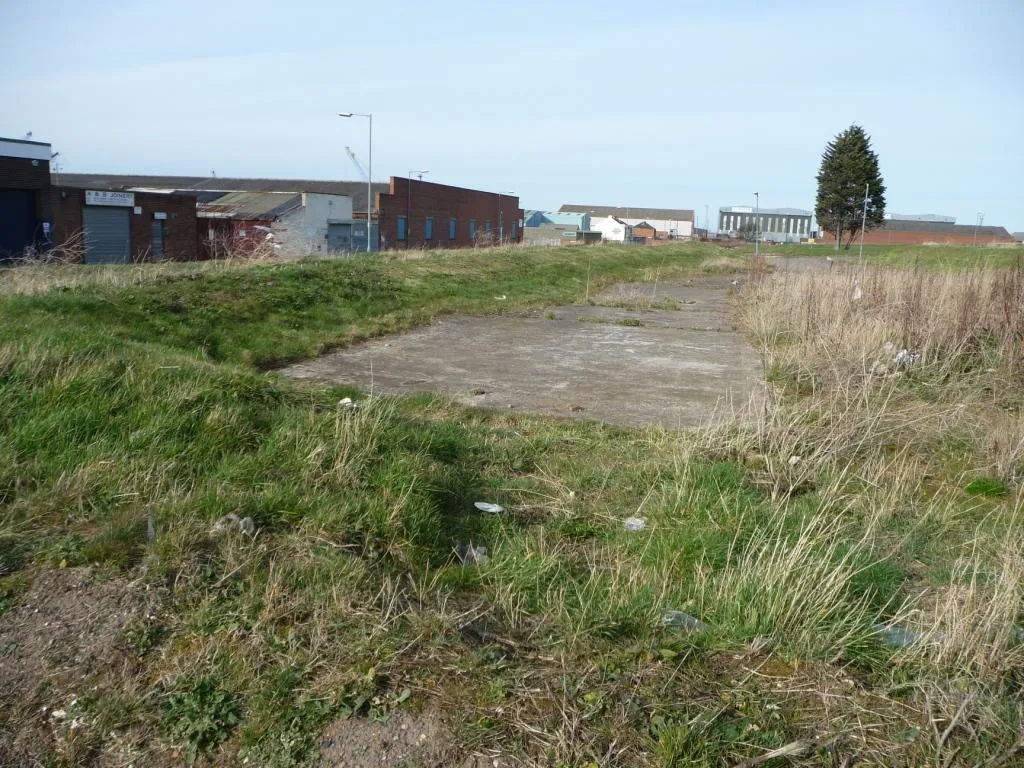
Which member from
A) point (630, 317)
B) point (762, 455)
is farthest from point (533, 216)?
point (762, 455)

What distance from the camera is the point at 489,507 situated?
512 cm

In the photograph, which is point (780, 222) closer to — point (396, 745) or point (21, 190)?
point (21, 190)

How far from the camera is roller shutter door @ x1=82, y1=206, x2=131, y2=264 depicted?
110 ft

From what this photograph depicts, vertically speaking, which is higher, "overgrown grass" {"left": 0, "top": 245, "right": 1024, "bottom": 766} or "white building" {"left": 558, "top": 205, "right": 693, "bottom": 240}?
"white building" {"left": 558, "top": 205, "right": 693, "bottom": 240}

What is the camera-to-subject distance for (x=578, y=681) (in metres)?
3.18

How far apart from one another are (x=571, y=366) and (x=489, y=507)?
6135mm

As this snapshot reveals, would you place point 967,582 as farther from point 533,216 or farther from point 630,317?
point 533,216

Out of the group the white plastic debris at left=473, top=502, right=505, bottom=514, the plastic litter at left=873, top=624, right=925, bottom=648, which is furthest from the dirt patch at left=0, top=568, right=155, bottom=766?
the plastic litter at left=873, top=624, right=925, bottom=648

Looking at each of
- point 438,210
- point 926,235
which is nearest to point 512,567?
point 438,210

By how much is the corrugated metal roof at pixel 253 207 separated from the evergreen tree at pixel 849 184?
128 ft

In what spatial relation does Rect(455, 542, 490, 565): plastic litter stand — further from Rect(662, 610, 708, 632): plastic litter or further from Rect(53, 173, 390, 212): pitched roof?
Rect(53, 173, 390, 212): pitched roof

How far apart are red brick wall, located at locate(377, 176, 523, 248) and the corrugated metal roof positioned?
238 inches

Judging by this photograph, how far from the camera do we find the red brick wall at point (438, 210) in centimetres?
5125

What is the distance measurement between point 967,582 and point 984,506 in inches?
65.6
